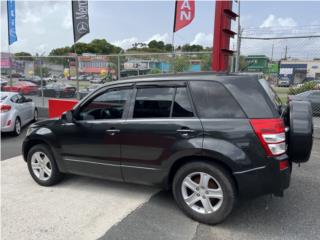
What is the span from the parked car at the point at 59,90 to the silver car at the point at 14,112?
2490mm

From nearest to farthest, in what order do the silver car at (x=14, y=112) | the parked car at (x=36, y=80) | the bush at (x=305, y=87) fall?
the silver car at (x=14, y=112) < the bush at (x=305, y=87) < the parked car at (x=36, y=80)

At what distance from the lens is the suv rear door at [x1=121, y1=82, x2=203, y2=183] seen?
3.42 meters

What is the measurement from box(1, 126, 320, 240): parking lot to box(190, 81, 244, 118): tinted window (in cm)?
109

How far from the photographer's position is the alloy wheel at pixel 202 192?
3.36 meters

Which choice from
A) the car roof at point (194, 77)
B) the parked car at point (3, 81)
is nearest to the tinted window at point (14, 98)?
the car roof at point (194, 77)

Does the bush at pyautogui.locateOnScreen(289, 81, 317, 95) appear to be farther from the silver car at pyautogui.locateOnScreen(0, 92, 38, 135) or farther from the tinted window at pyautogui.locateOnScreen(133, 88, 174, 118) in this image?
the silver car at pyautogui.locateOnScreen(0, 92, 38, 135)

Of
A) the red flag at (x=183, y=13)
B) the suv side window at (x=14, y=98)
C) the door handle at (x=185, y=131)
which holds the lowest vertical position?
the suv side window at (x=14, y=98)

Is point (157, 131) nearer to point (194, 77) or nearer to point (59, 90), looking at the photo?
point (194, 77)

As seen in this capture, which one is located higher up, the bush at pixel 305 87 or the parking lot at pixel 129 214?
the bush at pixel 305 87

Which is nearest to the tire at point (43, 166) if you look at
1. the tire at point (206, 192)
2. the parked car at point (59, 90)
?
the tire at point (206, 192)

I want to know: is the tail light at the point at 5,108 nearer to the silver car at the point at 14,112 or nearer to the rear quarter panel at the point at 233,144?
the silver car at the point at 14,112

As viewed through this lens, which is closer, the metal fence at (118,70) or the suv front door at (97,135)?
the suv front door at (97,135)

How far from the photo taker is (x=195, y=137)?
3352mm

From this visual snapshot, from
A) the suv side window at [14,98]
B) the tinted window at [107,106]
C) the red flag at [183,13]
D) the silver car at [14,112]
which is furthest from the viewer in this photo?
the suv side window at [14,98]
